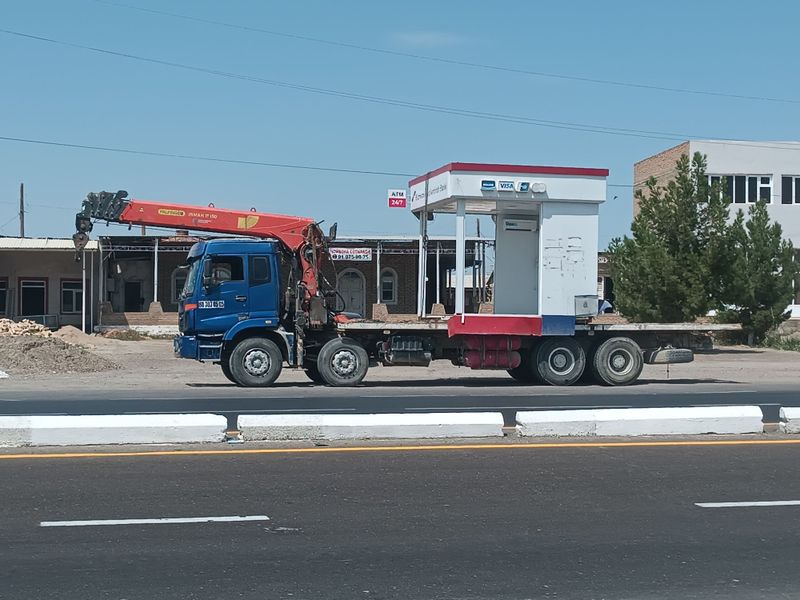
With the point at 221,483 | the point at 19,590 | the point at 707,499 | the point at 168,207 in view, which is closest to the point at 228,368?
the point at 168,207

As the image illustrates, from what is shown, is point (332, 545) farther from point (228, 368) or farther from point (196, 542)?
point (228, 368)

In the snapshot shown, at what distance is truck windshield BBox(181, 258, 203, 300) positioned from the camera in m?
20.8

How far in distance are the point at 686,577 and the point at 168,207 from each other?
56.7 feet

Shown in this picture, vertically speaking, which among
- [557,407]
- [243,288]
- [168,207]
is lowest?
[557,407]

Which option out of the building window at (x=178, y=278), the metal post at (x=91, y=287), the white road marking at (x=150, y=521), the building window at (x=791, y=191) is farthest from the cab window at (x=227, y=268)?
the building window at (x=791, y=191)

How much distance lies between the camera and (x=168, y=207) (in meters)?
22.1

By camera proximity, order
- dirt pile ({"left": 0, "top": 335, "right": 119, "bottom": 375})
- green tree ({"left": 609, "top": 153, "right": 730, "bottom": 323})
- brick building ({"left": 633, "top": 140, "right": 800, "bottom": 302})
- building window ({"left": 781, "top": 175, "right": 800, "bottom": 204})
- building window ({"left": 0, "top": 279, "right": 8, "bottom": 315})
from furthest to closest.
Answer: building window ({"left": 0, "top": 279, "right": 8, "bottom": 315}), building window ({"left": 781, "top": 175, "right": 800, "bottom": 204}), brick building ({"left": 633, "top": 140, "right": 800, "bottom": 302}), green tree ({"left": 609, "top": 153, "right": 730, "bottom": 323}), dirt pile ({"left": 0, "top": 335, "right": 119, "bottom": 375})

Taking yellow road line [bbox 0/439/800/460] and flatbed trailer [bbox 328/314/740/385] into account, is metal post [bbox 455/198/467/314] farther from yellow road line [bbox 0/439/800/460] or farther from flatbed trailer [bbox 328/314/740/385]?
yellow road line [bbox 0/439/800/460]

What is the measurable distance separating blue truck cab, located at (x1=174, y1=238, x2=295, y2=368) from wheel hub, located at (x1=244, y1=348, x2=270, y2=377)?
0.19 feet

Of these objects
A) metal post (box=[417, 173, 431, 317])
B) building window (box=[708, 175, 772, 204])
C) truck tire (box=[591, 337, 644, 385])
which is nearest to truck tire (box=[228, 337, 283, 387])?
metal post (box=[417, 173, 431, 317])

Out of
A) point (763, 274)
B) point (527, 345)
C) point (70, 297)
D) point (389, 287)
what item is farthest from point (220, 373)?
point (70, 297)

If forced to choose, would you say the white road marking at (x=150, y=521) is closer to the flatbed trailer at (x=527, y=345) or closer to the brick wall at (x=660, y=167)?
the flatbed trailer at (x=527, y=345)

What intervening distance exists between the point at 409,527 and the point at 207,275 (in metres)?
13.6

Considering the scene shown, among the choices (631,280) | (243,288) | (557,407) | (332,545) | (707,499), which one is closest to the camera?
(332,545)
